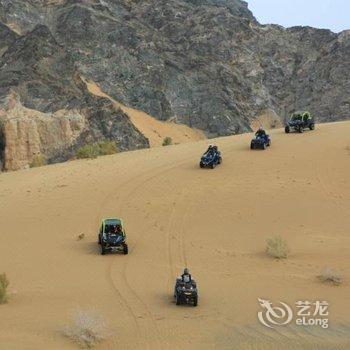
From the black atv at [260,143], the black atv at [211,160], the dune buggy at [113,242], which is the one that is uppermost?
the black atv at [260,143]

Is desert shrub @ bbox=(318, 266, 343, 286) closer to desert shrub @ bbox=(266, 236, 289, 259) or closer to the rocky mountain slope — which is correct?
desert shrub @ bbox=(266, 236, 289, 259)

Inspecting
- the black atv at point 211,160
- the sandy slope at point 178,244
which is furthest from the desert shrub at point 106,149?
the black atv at point 211,160

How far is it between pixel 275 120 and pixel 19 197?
4464 cm

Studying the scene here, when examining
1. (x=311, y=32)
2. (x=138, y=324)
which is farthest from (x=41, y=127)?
(x=311, y=32)

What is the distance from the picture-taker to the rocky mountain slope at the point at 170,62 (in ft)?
181

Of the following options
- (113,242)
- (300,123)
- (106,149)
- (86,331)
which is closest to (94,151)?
(106,149)

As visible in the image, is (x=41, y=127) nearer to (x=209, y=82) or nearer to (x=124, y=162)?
(x=124, y=162)

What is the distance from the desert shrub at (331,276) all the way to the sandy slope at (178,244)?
291 millimetres

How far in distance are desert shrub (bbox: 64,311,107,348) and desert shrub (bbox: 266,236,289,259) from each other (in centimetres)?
794

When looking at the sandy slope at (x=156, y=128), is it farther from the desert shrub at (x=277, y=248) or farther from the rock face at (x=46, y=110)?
the desert shrub at (x=277, y=248)

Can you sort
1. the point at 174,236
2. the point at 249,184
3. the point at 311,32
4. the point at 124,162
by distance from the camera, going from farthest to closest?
the point at 311,32, the point at 124,162, the point at 249,184, the point at 174,236

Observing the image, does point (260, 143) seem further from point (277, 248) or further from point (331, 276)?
point (331, 276)

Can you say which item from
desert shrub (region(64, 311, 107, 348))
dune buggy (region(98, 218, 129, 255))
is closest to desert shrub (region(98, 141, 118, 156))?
dune buggy (region(98, 218, 129, 255))

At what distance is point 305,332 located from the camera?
13.1 m
